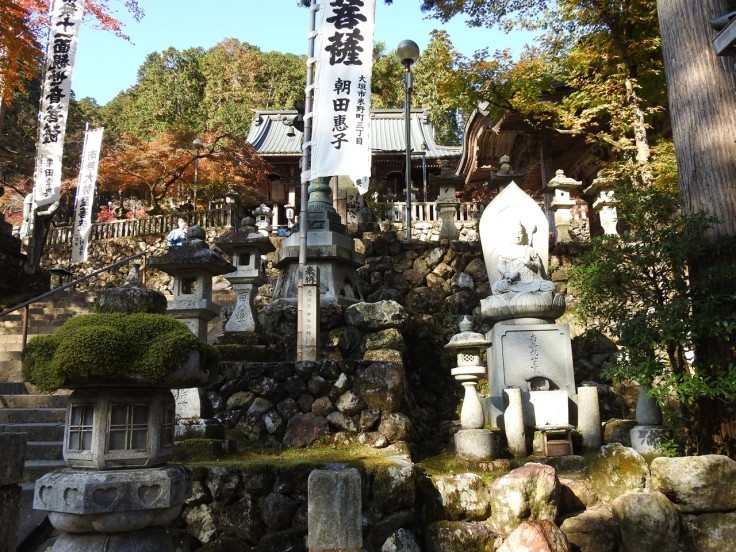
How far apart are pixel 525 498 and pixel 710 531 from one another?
1.67 m

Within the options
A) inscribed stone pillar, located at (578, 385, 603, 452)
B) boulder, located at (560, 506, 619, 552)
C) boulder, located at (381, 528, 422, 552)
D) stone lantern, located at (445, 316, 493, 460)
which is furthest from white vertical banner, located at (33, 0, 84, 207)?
boulder, located at (560, 506, 619, 552)

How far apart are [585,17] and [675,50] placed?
6394 mm

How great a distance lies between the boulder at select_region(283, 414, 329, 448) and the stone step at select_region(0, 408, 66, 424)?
269 centimetres

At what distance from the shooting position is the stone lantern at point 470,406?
6027mm

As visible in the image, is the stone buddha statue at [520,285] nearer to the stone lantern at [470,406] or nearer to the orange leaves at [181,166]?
the stone lantern at [470,406]

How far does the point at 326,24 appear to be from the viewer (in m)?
8.13

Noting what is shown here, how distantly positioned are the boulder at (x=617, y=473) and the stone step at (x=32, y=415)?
606cm

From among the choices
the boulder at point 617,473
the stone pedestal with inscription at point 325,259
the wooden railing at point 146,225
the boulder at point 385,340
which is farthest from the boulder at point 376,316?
the wooden railing at point 146,225

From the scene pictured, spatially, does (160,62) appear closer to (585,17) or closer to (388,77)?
(388,77)

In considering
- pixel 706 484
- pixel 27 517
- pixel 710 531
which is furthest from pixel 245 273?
pixel 710 531

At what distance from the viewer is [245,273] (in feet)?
28.6

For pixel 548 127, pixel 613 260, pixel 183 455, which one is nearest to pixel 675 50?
pixel 613 260

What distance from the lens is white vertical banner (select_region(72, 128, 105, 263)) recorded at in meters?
15.0

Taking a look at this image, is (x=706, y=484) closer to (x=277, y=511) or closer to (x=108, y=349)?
(x=277, y=511)
